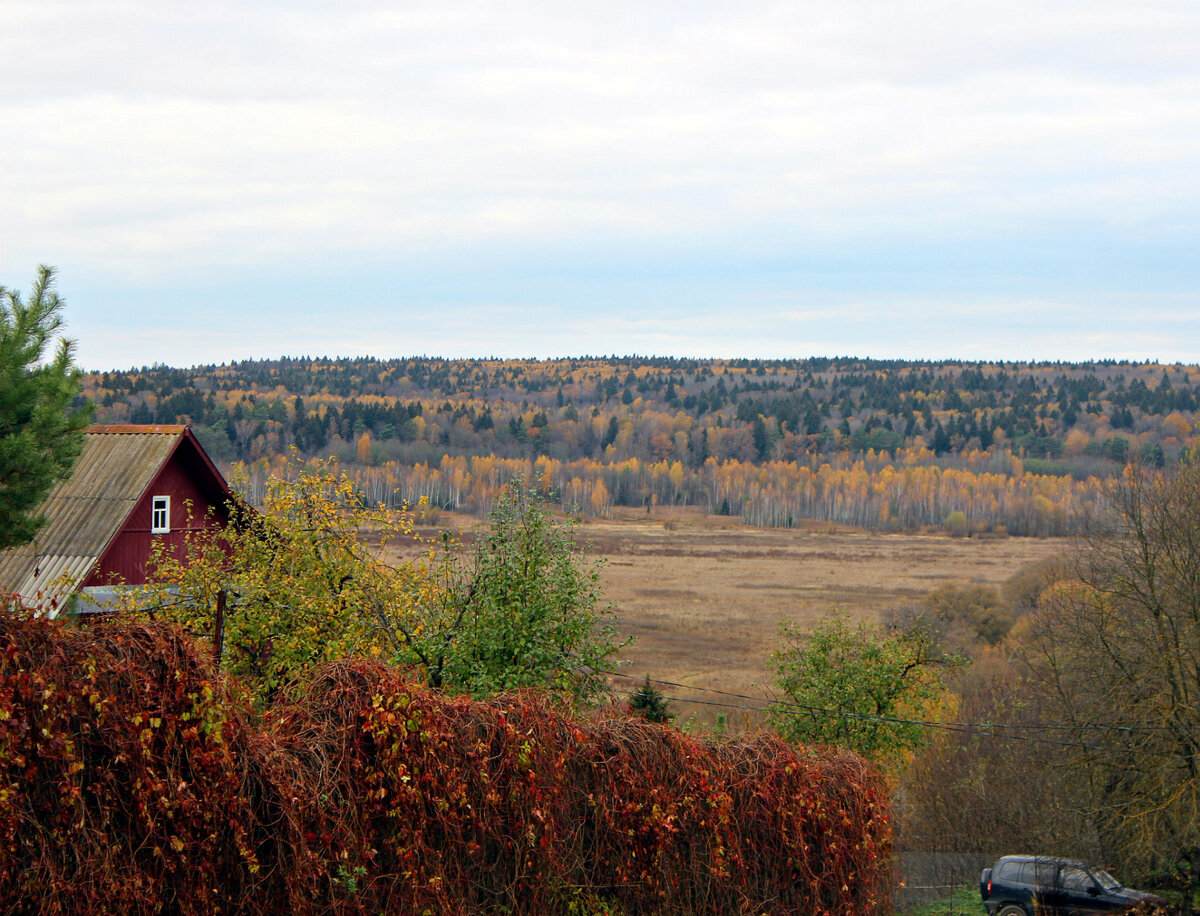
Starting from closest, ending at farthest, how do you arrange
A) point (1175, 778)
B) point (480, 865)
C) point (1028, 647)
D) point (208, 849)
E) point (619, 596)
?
1. point (208, 849)
2. point (480, 865)
3. point (1175, 778)
4. point (1028, 647)
5. point (619, 596)

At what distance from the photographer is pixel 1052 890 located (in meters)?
19.6

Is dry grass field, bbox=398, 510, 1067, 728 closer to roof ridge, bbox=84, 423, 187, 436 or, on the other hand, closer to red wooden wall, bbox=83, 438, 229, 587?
red wooden wall, bbox=83, 438, 229, 587

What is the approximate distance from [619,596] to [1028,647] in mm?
45410

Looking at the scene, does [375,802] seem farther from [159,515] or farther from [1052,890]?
[1052,890]

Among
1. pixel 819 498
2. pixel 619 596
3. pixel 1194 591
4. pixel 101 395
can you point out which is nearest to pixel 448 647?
pixel 1194 591

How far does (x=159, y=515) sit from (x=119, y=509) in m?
1.27

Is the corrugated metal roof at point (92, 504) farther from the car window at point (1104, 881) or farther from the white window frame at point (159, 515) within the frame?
the car window at point (1104, 881)

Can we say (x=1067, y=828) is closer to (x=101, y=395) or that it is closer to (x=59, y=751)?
(x=59, y=751)

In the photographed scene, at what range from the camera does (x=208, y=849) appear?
8.34 metres

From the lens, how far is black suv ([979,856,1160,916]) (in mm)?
19688

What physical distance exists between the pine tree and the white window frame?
41.4 ft

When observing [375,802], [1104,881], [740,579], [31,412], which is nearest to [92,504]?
[31,412]

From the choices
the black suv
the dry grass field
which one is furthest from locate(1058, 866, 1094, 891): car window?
the dry grass field

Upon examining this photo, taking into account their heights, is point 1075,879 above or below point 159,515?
below
